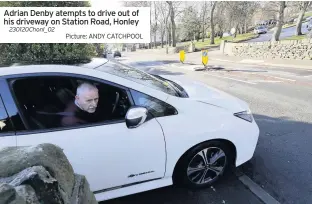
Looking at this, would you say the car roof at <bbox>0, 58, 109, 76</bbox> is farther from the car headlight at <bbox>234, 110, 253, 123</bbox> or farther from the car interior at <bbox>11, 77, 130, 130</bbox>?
the car headlight at <bbox>234, 110, 253, 123</bbox>

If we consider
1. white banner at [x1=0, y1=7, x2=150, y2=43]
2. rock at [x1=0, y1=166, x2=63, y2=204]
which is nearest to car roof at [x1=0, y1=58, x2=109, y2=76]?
rock at [x1=0, y1=166, x2=63, y2=204]

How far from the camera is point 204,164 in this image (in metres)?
2.68

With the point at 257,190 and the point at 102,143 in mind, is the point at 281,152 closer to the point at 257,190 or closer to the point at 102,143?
the point at 257,190

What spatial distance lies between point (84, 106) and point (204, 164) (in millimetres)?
1412

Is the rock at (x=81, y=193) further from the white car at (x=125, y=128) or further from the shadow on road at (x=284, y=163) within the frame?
the shadow on road at (x=284, y=163)

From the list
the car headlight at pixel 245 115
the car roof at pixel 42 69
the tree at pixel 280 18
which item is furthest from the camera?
the tree at pixel 280 18

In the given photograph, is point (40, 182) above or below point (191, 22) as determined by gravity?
below

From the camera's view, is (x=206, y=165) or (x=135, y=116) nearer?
(x=135, y=116)

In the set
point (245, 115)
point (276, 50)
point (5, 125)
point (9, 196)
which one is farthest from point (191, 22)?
point (9, 196)

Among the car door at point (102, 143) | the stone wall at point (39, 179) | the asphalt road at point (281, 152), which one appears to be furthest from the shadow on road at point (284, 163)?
the stone wall at point (39, 179)

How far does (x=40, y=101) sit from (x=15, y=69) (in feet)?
1.16

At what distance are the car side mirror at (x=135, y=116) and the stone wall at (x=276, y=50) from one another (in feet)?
49.8

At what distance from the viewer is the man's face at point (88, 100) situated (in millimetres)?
2289

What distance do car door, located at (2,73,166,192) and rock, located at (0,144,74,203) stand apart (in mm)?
725
